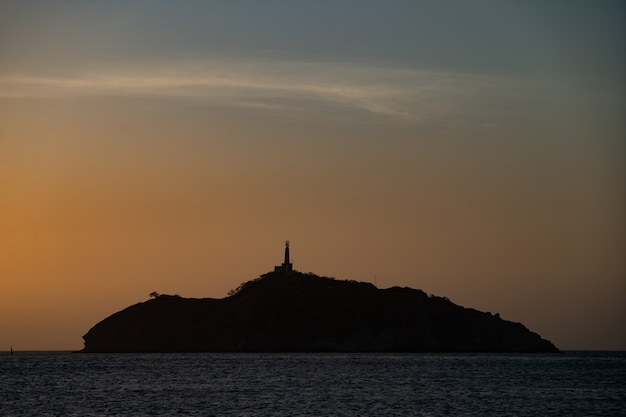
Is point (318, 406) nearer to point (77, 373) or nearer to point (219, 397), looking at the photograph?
point (219, 397)

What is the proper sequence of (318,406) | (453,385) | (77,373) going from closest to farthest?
(318,406)
(453,385)
(77,373)

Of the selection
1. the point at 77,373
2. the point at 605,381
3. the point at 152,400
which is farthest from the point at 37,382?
the point at 605,381

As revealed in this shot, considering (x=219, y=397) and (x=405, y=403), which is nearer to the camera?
(x=405, y=403)

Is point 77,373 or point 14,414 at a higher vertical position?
point 77,373

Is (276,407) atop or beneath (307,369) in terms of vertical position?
beneath

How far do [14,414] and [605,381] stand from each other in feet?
271

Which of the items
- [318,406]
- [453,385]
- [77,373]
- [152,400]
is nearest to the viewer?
[318,406]

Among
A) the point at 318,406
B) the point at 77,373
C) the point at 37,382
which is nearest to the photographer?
the point at 318,406

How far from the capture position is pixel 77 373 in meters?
172

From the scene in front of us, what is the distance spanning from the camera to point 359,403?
104 m

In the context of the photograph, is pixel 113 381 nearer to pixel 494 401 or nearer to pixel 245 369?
pixel 245 369

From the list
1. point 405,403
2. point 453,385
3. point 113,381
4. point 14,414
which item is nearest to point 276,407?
point 405,403

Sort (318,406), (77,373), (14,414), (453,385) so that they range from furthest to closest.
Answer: (77,373) → (453,385) → (318,406) → (14,414)

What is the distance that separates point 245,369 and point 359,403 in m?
76.2
